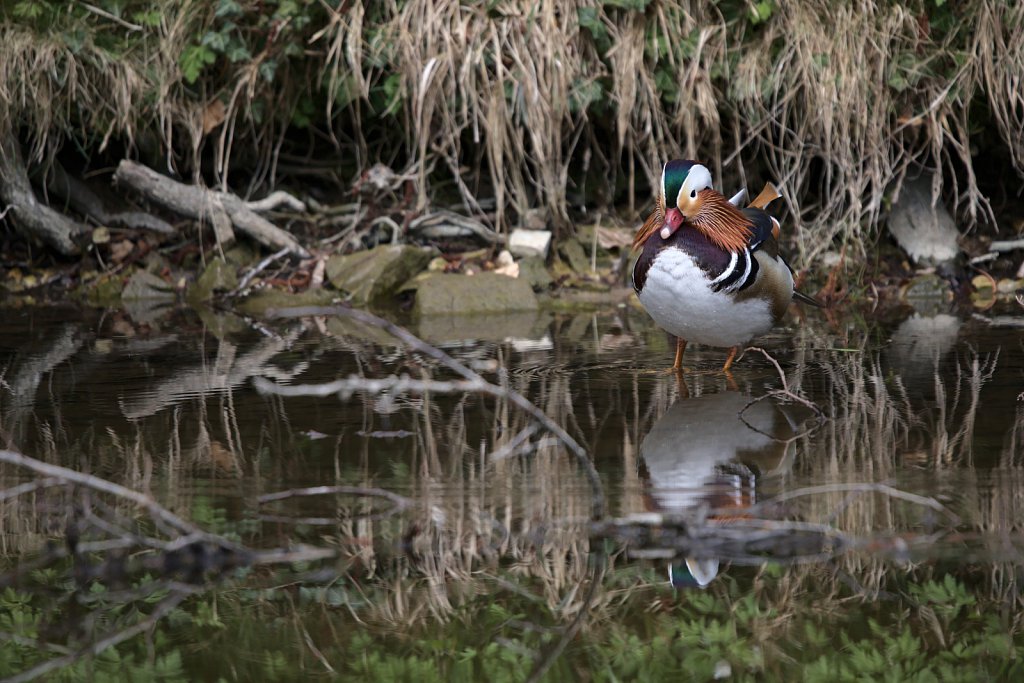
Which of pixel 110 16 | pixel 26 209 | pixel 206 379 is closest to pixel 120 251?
pixel 26 209

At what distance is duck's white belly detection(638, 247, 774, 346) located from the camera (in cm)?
485

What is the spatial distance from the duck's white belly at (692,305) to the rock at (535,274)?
10.8ft

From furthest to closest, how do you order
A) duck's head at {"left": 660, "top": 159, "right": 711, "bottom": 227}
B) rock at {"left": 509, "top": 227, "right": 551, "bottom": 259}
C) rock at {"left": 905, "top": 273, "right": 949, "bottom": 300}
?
rock at {"left": 509, "top": 227, "right": 551, "bottom": 259} → rock at {"left": 905, "top": 273, "right": 949, "bottom": 300} → duck's head at {"left": 660, "top": 159, "right": 711, "bottom": 227}

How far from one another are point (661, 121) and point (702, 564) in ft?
18.8

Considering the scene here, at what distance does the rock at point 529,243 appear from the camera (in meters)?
8.55

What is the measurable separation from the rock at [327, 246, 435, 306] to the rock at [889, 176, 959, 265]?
318cm

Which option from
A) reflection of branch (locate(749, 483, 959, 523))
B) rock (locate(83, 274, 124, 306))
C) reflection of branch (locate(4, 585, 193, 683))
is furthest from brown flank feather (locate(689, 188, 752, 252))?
rock (locate(83, 274, 124, 306))

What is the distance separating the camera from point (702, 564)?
9.45 ft

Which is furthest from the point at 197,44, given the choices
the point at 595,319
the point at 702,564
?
the point at 702,564

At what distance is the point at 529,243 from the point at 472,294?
0.91m

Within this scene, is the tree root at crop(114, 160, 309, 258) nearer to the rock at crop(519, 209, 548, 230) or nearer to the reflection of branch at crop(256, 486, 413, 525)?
the rock at crop(519, 209, 548, 230)

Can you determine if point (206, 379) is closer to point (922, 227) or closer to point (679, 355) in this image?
point (679, 355)

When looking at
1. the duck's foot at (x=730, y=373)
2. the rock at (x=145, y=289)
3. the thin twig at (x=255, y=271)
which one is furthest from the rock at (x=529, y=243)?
the duck's foot at (x=730, y=373)

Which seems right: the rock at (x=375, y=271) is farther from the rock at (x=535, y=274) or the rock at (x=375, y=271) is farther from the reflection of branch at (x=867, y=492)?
the reflection of branch at (x=867, y=492)
